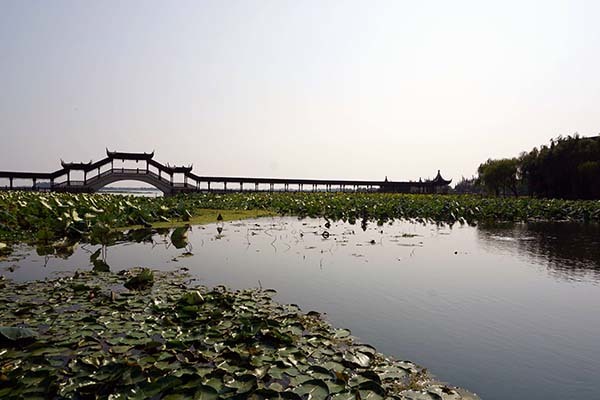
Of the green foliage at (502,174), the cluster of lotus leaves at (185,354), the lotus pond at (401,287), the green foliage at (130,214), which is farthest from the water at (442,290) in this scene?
the green foliage at (502,174)

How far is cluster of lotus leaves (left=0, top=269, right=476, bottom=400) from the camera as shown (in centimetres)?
282

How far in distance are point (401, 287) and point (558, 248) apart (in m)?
8.15

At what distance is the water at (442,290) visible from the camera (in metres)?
3.69

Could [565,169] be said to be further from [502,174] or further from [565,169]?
[502,174]

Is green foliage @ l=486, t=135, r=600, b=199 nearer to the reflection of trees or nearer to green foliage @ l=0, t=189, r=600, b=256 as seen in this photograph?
green foliage @ l=0, t=189, r=600, b=256

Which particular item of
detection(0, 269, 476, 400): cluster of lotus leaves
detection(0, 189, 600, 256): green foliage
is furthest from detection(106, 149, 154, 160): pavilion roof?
detection(0, 269, 476, 400): cluster of lotus leaves

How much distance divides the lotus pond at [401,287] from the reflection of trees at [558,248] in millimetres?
62

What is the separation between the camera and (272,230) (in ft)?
48.4

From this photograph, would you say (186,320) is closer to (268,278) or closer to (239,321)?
(239,321)

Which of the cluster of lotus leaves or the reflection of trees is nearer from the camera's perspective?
the cluster of lotus leaves

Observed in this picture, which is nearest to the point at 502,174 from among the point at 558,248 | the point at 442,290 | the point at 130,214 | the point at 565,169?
the point at 565,169

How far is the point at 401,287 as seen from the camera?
6625mm

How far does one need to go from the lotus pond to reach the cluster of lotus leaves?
0.04 metres

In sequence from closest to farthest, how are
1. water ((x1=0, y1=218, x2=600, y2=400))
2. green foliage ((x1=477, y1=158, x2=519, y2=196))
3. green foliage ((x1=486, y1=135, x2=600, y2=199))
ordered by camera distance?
1. water ((x1=0, y1=218, x2=600, y2=400))
2. green foliage ((x1=486, y1=135, x2=600, y2=199))
3. green foliage ((x1=477, y1=158, x2=519, y2=196))
